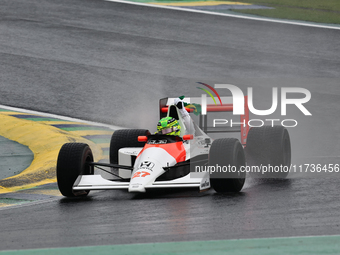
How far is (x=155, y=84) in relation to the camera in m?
16.9

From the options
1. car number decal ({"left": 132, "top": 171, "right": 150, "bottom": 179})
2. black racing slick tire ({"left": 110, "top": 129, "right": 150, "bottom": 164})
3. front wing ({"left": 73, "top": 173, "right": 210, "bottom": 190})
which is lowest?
front wing ({"left": 73, "top": 173, "right": 210, "bottom": 190})

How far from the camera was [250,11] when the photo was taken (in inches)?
953

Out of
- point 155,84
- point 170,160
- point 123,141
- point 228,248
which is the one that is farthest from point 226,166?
point 155,84

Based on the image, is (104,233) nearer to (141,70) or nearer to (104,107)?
(104,107)

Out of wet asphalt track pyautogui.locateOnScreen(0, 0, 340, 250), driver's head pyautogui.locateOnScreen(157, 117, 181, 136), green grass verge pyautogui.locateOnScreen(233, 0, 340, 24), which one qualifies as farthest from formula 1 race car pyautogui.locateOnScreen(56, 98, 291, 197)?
green grass verge pyautogui.locateOnScreen(233, 0, 340, 24)

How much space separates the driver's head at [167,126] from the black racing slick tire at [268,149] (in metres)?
1.35

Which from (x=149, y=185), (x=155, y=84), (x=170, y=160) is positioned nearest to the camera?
(x=149, y=185)

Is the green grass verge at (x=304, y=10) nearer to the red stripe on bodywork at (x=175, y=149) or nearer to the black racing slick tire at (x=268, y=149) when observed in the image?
the black racing slick tire at (x=268, y=149)

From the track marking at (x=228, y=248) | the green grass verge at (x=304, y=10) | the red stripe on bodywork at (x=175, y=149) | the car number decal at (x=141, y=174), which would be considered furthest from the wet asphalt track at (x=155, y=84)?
the green grass verge at (x=304, y=10)

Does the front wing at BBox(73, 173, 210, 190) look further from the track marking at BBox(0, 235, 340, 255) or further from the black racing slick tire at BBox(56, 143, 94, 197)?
the track marking at BBox(0, 235, 340, 255)

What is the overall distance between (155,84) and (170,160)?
850cm

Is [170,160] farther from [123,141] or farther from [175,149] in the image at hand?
[123,141]

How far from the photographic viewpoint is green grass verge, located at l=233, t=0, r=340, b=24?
2347cm

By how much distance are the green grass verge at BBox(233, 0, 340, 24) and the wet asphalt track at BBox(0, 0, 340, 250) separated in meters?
1.29
